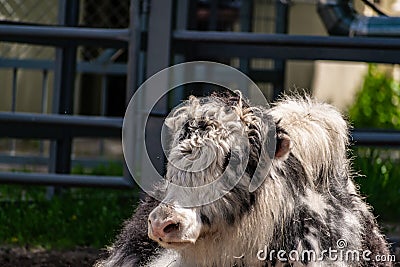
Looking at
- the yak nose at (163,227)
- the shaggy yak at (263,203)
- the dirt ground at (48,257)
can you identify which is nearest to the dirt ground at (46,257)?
the dirt ground at (48,257)

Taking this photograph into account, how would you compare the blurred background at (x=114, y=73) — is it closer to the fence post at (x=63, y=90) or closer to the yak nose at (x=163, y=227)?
the fence post at (x=63, y=90)

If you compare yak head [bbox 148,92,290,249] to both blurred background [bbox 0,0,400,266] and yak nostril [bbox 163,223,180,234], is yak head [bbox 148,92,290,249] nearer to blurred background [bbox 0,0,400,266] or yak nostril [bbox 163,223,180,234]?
yak nostril [bbox 163,223,180,234]

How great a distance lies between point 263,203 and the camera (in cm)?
352

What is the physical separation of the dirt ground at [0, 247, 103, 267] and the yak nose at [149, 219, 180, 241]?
196 centimetres

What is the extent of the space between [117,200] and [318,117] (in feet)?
9.47

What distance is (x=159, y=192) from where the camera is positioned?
3725 mm

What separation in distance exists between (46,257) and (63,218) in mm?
613

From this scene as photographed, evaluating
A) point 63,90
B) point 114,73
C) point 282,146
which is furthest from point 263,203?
point 114,73

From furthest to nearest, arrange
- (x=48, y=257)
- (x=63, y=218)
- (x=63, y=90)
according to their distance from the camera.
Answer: (x=63, y=90)
(x=63, y=218)
(x=48, y=257)

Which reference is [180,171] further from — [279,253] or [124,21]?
[124,21]

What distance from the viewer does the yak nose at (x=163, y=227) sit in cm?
320

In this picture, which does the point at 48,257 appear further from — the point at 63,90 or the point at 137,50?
the point at 63,90

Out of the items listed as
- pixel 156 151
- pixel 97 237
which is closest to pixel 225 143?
pixel 156 151

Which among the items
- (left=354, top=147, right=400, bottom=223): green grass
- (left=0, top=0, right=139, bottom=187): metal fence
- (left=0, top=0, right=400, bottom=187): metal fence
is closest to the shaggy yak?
(left=0, top=0, right=400, bottom=187): metal fence
